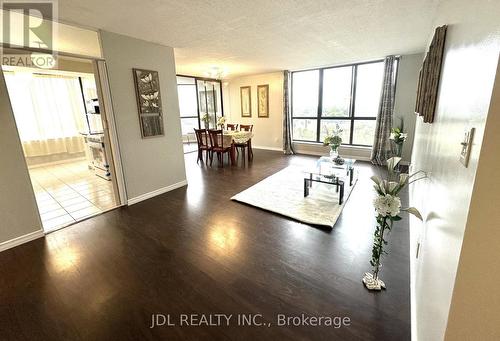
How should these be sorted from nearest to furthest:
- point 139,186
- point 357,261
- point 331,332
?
point 331,332
point 357,261
point 139,186

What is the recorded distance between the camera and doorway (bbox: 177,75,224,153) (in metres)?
7.37

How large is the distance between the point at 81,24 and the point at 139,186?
2.21 metres

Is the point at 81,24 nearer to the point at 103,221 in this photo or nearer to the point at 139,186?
the point at 139,186

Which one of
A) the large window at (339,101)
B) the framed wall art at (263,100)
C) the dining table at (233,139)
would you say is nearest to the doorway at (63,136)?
the dining table at (233,139)

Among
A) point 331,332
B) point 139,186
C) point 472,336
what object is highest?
point 472,336

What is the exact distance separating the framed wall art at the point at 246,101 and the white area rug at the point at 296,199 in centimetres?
399

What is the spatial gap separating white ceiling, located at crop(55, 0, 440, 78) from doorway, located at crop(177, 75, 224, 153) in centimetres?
305

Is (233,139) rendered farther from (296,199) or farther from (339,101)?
(339,101)

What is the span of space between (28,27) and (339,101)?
19.7 feet

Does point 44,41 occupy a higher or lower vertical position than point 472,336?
higher

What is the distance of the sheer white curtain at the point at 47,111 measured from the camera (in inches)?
202

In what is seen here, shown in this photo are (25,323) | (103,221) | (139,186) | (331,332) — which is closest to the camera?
(331,332)

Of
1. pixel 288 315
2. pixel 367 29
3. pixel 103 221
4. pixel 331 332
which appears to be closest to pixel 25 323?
pixel 103 221

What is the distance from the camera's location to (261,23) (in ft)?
9.13
